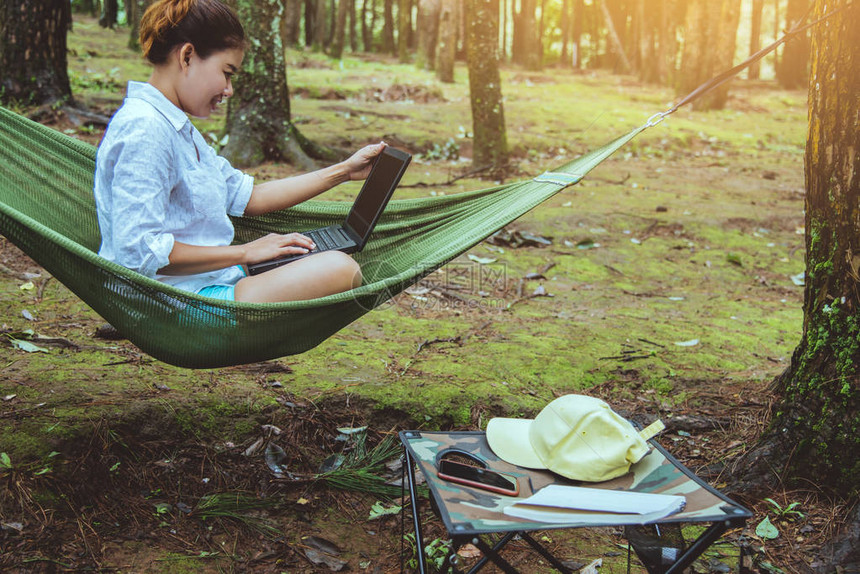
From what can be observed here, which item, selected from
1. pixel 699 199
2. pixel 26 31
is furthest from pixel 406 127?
pixel 26 31

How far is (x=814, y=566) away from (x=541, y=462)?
0.75 metres

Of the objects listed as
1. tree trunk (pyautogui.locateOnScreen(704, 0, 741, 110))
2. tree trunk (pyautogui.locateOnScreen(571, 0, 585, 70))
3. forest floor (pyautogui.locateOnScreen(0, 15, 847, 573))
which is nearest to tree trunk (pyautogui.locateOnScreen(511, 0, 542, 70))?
tree trunk (pyautogui.locateOnScreen(571, 0, 585, 70))

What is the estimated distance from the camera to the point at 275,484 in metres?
2.14

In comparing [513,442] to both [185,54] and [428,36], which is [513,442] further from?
[428,36]

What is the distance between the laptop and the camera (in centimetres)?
212

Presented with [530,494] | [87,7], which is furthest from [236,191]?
[87,7]

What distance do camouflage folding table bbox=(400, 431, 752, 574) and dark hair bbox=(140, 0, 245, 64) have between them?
1101 mm

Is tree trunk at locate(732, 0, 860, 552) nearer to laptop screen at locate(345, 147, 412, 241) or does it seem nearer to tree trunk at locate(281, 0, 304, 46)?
laptop screen at locate(345, 147, 412, 241)

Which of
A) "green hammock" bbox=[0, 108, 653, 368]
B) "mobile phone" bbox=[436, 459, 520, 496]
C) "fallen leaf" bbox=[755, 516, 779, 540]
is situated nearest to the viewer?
"mobile phone" bbox=[436, 459, 520, 496]

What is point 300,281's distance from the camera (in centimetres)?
193

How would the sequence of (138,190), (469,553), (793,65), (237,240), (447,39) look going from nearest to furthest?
(138,190), (469,553), (237,240), (447,39), (793,65)

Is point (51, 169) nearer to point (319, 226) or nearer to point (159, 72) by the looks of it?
point (159, 72)

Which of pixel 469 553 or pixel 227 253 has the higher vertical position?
pixel 227 253

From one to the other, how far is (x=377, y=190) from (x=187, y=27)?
729 millimetres
